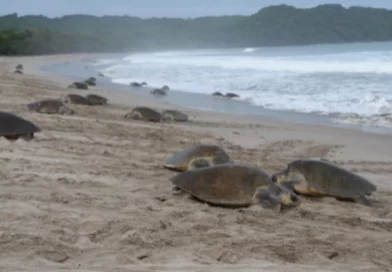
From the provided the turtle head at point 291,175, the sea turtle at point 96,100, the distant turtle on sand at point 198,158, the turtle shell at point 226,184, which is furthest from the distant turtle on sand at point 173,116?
Answer: the turtle shell at point 226,184

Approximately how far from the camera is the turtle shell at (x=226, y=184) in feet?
15.3

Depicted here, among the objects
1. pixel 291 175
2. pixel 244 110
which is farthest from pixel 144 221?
pixel 244 110

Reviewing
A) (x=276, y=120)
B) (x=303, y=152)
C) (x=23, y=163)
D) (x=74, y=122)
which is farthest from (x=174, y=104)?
(x=23, y=163)

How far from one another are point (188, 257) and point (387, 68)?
2215cm

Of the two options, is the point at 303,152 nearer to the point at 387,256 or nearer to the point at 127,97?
the point at 387,256

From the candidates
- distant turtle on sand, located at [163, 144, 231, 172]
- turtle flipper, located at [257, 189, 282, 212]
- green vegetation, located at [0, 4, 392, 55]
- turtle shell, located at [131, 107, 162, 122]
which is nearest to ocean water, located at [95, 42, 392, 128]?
turtle shell, located at [131, 107, 162, 122]

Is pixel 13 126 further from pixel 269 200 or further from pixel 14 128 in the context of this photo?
pixel 269 200

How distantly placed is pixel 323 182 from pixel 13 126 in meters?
3.77

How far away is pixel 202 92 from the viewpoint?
1872cm

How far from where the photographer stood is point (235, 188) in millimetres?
4707

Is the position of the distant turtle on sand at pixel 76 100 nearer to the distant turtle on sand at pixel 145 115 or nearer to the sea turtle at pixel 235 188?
the distant turtle on sand at pixel 145 115

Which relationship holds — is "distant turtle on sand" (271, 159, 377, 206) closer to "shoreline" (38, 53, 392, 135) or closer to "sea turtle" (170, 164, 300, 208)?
"sea turtle" (170, 164, 300, 208)

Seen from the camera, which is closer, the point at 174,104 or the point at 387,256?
the point at 387,256

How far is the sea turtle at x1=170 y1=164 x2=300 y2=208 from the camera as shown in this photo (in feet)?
15.3
